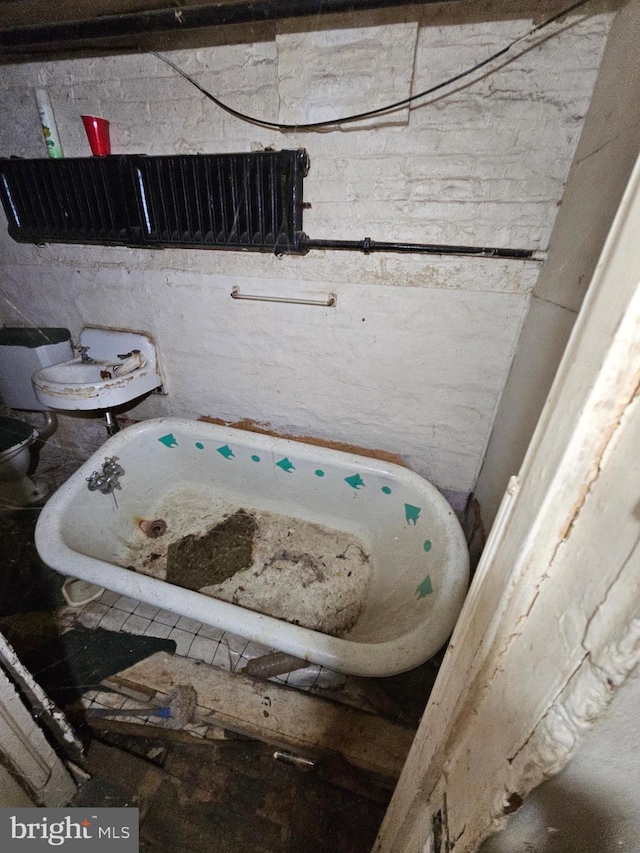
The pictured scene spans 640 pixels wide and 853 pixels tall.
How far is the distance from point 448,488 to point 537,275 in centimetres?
89

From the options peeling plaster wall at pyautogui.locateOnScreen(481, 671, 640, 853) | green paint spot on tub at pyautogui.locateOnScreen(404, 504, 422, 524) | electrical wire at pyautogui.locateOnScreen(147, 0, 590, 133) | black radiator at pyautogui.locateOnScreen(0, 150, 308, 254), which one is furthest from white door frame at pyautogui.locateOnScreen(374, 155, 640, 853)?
black radiator at pyautogui.locateOnScreen(0, 150, 308, 254)

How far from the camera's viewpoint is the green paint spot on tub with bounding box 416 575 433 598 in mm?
1050

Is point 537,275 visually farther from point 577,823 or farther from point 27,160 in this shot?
point 27,160

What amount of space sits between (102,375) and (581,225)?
1.85 meters

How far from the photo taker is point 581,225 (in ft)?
2.82

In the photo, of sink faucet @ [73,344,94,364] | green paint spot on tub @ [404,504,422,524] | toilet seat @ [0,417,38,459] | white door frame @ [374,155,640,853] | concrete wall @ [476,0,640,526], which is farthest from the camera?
sink faucet @ [73,344,94,364]

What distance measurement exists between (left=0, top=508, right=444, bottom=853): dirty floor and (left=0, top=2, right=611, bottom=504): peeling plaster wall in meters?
1.09

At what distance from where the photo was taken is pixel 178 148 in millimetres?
1266

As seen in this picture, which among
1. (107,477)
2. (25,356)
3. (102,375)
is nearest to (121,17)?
(102,375)

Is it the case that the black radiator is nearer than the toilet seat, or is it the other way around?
the black radiator

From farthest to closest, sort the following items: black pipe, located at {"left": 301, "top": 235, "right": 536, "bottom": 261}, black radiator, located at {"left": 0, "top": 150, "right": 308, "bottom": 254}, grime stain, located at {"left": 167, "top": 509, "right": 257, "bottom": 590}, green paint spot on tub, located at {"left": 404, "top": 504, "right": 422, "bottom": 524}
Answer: grime stain, located at {"left": 167, "top": 509, "right": 257, "bottom": 590}
green paint spot on tub, located at {"left": 404, "top": 504, "right": 422, "bottom": 524}
black radiator, located at {"left": 0, "top": 150, "right": 308, "bottom": 254}
black pipe, located at {"left": 301, "top": 235, "right": 536, "bottom": 261}

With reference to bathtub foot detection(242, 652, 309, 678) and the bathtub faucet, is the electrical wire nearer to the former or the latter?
the bathtub faucet

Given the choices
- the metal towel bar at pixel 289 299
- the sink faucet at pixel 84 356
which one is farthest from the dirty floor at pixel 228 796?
the sink faucet at pixel 84 356

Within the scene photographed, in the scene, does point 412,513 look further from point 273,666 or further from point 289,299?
point 289,299
